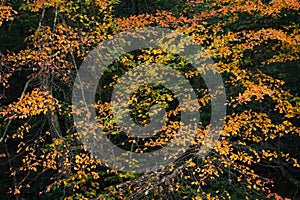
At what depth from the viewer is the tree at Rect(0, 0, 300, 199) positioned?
4.19 meters

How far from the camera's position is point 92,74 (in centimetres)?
514

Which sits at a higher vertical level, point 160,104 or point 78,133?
point 160,104

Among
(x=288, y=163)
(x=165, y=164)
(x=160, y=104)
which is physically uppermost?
(x=160, y=104)

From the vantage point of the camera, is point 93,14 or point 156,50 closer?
point 156,50

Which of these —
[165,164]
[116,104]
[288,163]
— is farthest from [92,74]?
[288,163]

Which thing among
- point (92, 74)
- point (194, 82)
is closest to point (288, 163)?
point (194, 82)

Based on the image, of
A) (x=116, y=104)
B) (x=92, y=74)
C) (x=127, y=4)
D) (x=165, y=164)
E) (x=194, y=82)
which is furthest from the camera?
(x=127, y=4)

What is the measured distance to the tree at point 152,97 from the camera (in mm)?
4188

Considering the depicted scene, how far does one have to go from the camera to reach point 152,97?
5016 millimetres

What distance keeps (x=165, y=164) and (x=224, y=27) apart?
10.8ft

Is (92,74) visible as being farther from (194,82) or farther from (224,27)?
(224,27)

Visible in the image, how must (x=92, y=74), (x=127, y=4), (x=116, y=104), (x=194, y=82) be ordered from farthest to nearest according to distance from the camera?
(x=127, y=4)
(x=194, y=82)
(x=92, y=74)
(x=116, y=104)

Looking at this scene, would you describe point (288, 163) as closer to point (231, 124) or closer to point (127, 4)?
point (231, 124)

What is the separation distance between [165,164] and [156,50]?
161cm
